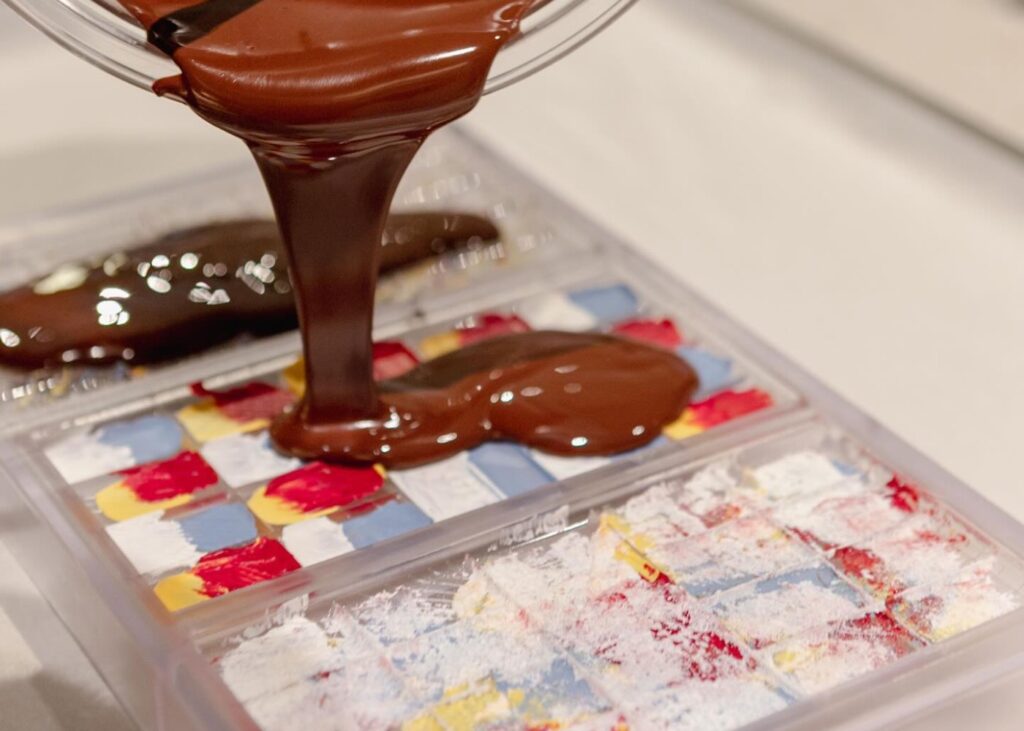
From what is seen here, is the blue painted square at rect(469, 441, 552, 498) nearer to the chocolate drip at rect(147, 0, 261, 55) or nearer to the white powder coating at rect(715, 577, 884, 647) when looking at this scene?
the white powder coating at rect(715, 577, 884, 647)

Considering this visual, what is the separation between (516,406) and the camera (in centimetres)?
117

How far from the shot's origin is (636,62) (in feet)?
5.60

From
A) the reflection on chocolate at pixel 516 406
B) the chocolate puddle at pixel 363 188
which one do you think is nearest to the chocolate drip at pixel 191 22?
the chocolate puddle at pixel 363 188

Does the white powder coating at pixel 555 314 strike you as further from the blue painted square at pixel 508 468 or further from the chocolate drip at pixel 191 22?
the chocolate drip at pixel 191 22

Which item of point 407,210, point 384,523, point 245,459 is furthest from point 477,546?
point 407,210

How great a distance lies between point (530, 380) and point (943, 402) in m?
0.30

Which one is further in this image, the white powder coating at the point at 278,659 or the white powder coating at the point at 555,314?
the white powder coating at the point at 555,314

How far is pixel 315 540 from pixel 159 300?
0.92 feet

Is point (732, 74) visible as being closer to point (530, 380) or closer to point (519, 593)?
point (530, 380)

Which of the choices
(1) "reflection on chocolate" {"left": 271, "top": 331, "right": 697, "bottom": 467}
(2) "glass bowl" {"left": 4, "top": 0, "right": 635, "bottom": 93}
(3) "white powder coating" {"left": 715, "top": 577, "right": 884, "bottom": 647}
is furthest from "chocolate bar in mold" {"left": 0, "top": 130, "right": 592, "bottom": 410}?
(3) "white powder coating" {"left": 715, "top": 577, "right": 884, "bottom": 647}

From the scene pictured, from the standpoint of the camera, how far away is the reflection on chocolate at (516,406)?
1150 mm

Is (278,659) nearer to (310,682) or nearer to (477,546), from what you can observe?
(310,682)

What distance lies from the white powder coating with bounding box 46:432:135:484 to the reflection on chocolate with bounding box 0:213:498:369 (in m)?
0.08

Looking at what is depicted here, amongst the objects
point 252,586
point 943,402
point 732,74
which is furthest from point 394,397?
point 732,74
